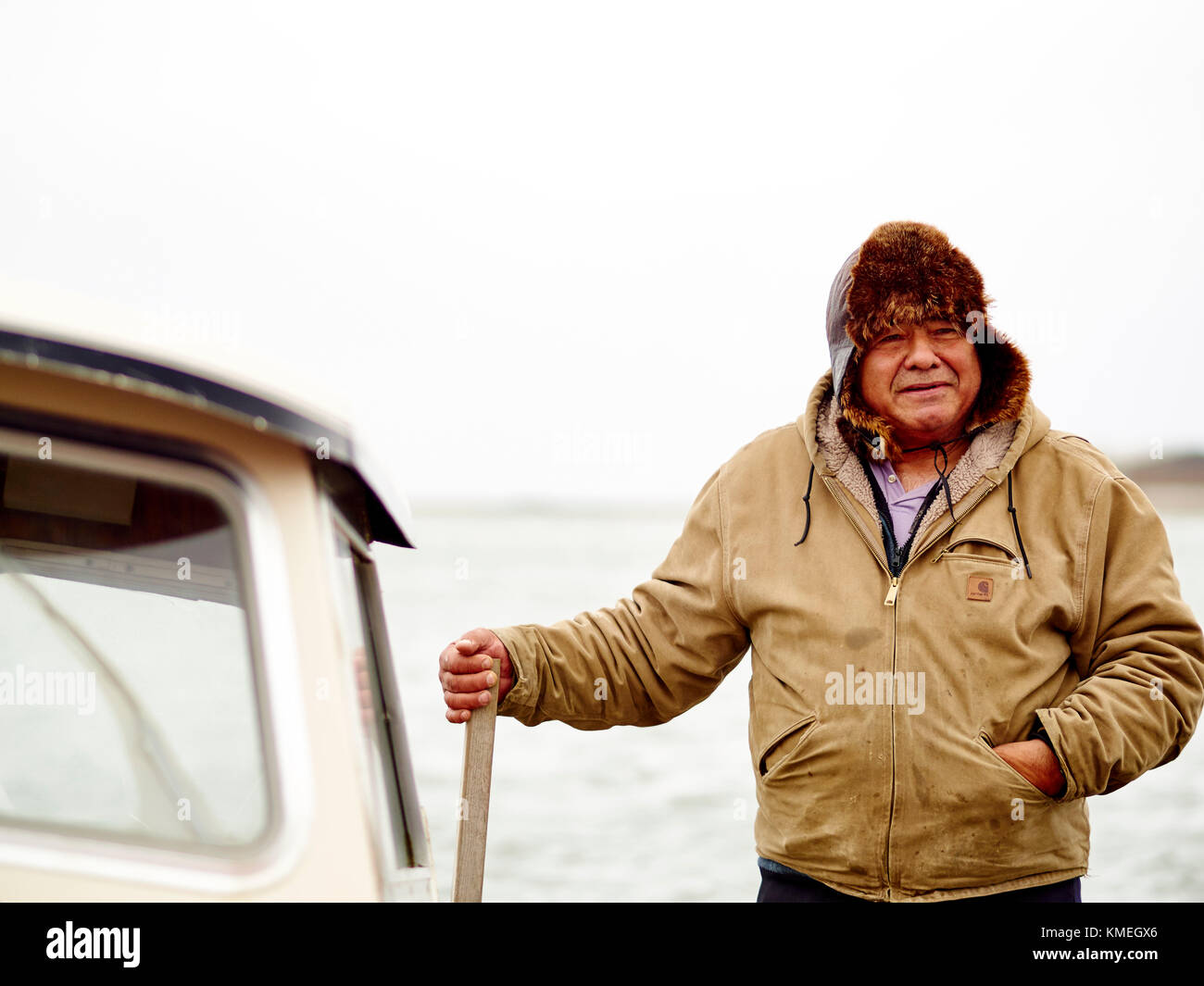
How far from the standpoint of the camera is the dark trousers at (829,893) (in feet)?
8.13

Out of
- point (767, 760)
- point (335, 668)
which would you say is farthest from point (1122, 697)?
point (335, 668)

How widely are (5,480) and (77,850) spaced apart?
488mm

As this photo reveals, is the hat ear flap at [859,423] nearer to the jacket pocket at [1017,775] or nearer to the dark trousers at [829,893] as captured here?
the jacket pocket at [1017,775]

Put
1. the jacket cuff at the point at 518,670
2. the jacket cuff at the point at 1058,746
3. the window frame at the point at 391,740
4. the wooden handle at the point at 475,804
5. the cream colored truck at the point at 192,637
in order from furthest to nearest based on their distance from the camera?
the jacket cuff at the point at 518,670 → the jacket cuff at the point at 1058,746 → the wooden handle at the point at 475,804 → the window frame at the point at 391,740 → the cream colored truck at the point at 192,637

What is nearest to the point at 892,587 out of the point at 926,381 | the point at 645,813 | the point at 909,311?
the point at 926,381

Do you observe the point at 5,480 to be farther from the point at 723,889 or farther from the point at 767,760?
the point at 723,889

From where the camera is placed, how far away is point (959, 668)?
8.09 ft

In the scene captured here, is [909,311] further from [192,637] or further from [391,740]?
[192,637]

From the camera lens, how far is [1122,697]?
7.92ft

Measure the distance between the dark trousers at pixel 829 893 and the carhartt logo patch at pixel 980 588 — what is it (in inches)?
24.2

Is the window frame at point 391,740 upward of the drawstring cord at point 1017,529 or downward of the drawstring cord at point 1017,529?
downward

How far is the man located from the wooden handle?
0.15 feet

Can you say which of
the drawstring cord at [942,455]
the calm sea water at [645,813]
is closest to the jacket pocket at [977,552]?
the drawstring cord at [942,455]

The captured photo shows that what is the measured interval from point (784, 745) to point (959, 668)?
1.40ft
